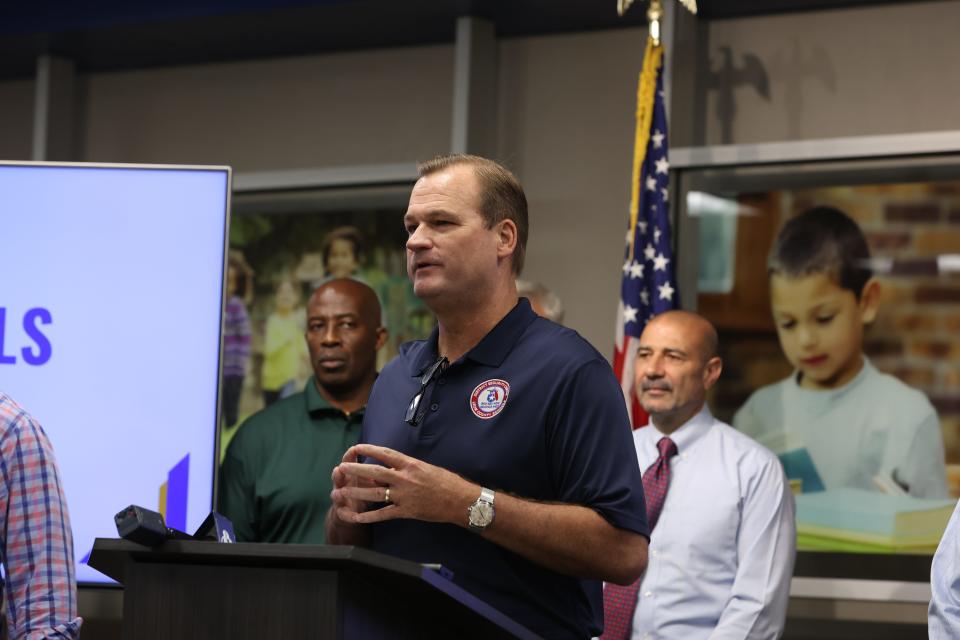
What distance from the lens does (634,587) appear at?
401 cm

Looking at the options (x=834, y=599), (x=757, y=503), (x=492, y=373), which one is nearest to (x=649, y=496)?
(x=757, y=503)

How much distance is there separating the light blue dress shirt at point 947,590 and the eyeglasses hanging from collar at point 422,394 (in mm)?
969

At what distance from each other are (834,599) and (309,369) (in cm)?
242

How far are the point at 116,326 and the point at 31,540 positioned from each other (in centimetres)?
131

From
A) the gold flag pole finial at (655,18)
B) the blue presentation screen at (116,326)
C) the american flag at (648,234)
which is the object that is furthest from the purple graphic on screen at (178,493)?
the gold flag pole finial at (655,18)

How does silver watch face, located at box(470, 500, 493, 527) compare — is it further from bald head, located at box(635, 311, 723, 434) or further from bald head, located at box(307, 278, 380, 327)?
bald head, located at box(307, 278, 380, 327)

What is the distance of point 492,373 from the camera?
7.41 feet

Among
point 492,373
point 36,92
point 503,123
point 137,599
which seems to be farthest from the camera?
point 36,92

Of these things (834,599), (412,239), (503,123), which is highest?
(503,123)

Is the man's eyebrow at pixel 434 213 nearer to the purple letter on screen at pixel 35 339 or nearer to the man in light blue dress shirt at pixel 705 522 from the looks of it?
the purple letter on screen at pixel 35 339

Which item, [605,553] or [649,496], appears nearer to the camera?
[605,553]

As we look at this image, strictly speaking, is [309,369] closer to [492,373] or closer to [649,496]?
[649,496]

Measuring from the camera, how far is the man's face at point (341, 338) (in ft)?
14.1

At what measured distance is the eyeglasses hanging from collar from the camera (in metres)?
2.27
